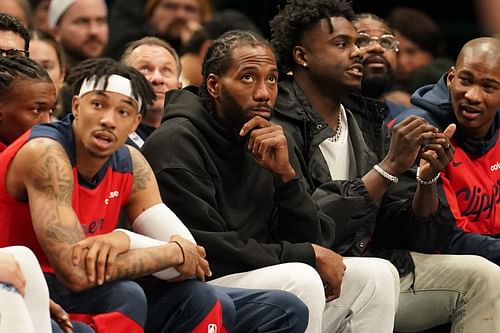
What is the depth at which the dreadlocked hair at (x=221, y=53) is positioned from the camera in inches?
199

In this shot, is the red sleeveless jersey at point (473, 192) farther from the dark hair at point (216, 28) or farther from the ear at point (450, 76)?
the dark hair at point (216, 28)

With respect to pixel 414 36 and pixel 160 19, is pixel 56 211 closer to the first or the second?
pixel 160 19

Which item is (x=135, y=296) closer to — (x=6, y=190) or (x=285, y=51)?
(x=6, y=190)

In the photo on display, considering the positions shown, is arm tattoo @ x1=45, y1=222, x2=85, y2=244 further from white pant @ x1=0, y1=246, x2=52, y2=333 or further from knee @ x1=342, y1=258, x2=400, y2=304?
knee @ x1=342, y1=258, x2=400, y2=304

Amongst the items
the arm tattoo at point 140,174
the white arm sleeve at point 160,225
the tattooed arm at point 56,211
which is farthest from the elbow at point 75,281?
the arm tattoo at point 140,174

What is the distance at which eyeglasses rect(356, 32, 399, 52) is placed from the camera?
6.39 metres

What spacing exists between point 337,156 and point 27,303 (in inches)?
82.3

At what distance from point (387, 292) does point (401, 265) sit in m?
0.52

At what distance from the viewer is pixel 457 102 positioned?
5629mm

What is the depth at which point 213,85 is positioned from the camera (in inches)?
200

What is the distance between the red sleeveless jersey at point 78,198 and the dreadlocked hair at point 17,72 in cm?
29

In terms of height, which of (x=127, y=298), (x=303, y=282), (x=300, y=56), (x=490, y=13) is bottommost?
(x=303, y=282)

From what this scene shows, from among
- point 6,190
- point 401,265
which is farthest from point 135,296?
point 401,265

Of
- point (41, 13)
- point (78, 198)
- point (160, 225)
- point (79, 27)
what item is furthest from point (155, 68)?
point (41, 13)
